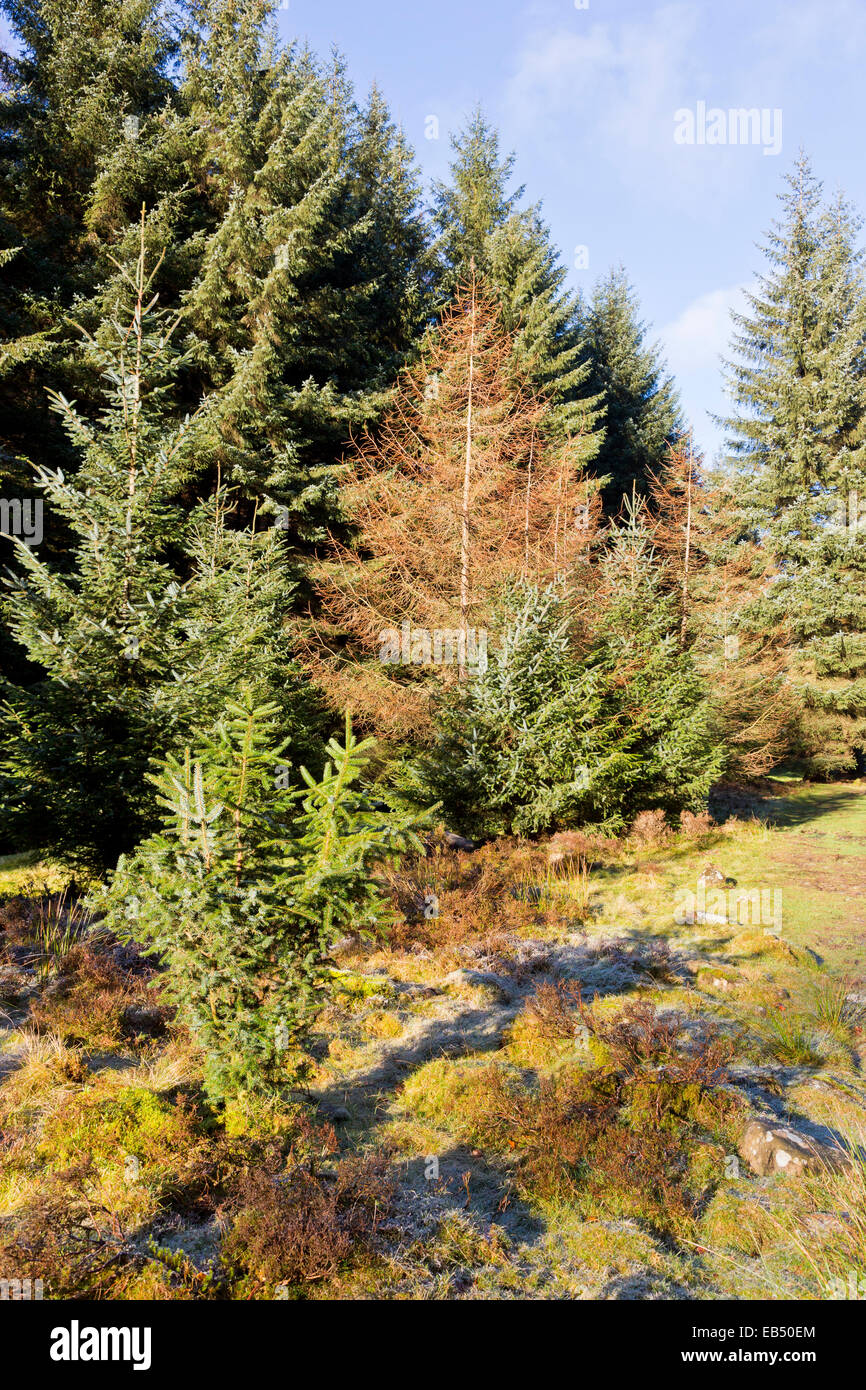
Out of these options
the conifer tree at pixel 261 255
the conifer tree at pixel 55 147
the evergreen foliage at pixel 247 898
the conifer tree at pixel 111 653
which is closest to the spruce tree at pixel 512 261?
the conifer tree at pixel 261 255

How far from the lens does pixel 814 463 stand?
21.2 metres

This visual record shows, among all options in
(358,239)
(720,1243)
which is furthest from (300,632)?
(720,1243)

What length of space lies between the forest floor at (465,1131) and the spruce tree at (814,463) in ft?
50.1

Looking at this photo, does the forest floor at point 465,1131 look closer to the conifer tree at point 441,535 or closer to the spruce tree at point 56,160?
the conifer tree at point 441,535

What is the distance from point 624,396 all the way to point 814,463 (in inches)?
490

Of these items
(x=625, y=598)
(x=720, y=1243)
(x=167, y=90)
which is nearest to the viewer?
(x=720, y=1243)

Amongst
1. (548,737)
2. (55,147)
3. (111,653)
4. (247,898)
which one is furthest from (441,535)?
(55,147)

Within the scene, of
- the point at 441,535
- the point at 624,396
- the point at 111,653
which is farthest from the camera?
the point at 624,396

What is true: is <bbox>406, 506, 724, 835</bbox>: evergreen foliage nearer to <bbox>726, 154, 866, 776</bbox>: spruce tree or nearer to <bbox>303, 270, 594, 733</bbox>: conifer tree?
<bbox>303, 270, 594, 733</bbox>: conifer tree

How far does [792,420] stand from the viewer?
21.7 metres

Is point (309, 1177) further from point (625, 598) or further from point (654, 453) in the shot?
point (654, 453)

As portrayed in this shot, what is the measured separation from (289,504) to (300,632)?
11.4 ft

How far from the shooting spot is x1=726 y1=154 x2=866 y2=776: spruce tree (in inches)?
778

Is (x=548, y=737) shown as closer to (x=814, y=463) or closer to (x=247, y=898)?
(x=247, y=898)
